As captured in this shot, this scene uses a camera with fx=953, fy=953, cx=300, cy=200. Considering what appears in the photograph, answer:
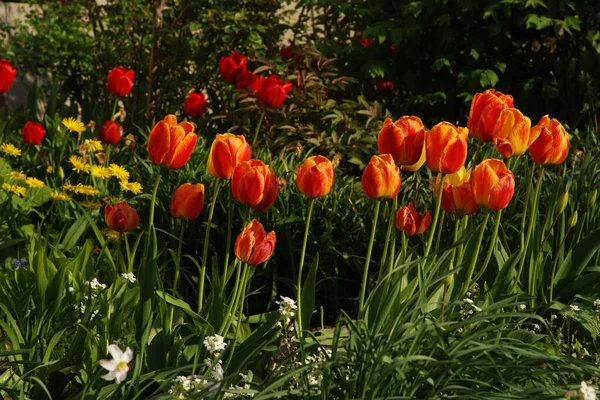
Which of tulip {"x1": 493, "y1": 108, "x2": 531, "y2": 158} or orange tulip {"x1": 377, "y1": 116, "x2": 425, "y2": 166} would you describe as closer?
orange tulip {"x1": 377, "y1": 116, "x2": 425, "y2": 166}

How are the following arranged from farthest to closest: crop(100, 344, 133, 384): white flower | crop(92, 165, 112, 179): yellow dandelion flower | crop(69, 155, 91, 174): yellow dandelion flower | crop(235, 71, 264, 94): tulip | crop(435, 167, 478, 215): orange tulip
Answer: crop(235, 71, 264, 94): tulip → crop(69, 155, 91, 174): yellow dandelion flower → crop(92, 165, 112, 179): yellow dandelion flower → crop(435, 167, 478, 215): orange tulip → crop(100, 344, 133, 384): white flower

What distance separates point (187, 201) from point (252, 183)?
0.90ft

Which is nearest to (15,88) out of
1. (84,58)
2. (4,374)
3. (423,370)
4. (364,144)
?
(84,58)

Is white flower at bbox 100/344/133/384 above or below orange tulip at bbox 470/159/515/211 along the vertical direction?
below

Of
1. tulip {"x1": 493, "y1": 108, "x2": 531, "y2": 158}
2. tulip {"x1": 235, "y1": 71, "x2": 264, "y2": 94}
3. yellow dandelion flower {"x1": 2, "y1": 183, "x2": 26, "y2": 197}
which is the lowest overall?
yellow dandelion flower {"x1": 2, "y1": 183, "x2": 26, "y2": 197}

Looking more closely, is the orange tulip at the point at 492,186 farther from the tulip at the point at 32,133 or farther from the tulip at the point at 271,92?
the tulip at the point at 32,133

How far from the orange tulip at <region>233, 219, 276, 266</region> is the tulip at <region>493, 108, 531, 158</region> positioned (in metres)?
0.77

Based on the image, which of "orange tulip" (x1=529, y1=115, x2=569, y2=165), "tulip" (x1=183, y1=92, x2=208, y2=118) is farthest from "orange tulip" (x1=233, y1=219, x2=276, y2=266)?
"tulip" (x1=183, y1=92, x2=208, y2=118)

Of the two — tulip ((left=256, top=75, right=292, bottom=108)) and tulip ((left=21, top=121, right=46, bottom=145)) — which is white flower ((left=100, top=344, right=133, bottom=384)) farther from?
tulip ((left=256, top=75, right=292, bottom=108))

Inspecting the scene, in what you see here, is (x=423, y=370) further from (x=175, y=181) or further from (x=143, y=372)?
(x=175, y=181)

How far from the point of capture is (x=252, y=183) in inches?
104

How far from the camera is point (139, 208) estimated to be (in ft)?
14.8

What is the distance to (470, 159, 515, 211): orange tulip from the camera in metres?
2.71

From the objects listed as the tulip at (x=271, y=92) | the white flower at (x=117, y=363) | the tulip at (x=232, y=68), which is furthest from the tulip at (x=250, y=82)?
the white flower at (x=117, y=363)
